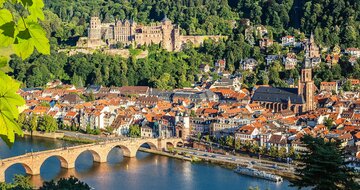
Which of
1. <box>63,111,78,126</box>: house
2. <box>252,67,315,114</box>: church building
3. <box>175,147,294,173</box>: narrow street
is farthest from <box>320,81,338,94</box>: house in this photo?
<box>63,111,78,126</box>: house

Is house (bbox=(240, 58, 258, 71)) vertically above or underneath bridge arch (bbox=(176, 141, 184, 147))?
above

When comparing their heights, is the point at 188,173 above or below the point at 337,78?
below

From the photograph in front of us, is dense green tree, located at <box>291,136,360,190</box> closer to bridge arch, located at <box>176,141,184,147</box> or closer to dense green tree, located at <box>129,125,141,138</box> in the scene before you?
bridge arch, located at <box>176,141,184,147</box>

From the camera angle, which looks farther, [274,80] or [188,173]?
[274,80]

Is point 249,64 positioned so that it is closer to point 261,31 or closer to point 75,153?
point 261,31

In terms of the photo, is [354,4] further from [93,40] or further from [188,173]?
[188,173]

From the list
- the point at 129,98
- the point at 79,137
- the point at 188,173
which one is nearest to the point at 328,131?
the point at 188,173

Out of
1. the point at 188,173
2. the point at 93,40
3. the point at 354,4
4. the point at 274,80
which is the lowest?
the point at 188,173
